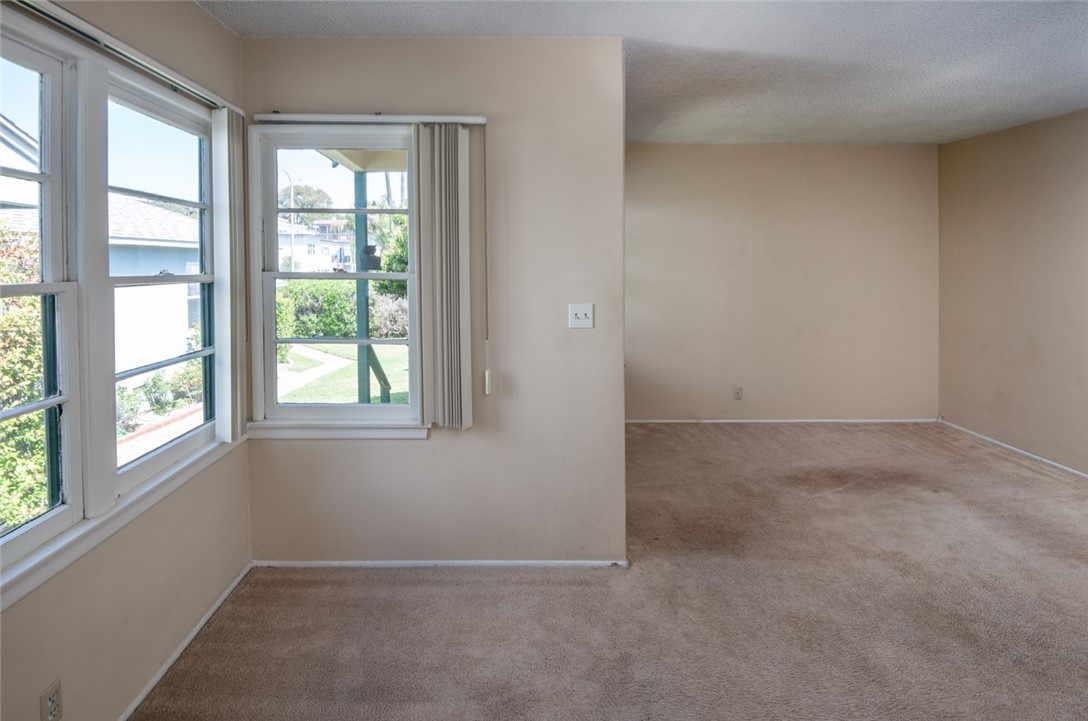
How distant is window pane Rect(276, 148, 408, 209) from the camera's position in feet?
11.1

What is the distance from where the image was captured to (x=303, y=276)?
3.41 m

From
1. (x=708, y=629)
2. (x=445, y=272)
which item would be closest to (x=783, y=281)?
(x=445, y=272)

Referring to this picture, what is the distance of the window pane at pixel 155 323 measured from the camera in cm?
244

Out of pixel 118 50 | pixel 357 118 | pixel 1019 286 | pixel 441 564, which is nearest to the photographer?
pixel 118 50

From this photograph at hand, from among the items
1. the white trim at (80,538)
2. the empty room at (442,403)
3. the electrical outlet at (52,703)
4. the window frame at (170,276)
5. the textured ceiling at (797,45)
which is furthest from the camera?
the textured ceiling at (797,45)

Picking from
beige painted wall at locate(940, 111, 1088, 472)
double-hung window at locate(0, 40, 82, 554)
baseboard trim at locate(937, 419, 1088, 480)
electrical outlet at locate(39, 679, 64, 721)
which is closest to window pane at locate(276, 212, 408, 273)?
double-hung window at locate(0, 40, 82, 554)

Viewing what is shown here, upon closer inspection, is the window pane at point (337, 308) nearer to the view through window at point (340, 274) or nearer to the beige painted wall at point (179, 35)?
the view through window at point (340, 274)

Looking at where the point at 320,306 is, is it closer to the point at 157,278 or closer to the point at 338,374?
the point at 338,374

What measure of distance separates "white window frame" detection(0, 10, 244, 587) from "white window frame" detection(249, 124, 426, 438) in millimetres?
892

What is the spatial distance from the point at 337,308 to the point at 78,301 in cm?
136

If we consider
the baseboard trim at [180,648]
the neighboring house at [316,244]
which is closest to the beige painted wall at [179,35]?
the neighboring house at [316,244]

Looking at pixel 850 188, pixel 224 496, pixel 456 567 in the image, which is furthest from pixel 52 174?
pixel 850 188

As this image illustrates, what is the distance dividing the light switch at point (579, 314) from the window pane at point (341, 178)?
0.88 m

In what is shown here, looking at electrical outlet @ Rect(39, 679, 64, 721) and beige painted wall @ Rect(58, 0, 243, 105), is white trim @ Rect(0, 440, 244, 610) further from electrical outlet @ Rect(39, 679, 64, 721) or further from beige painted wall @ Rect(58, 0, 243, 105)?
beige painted wall @ Rect(58, 0, 243, 105)
